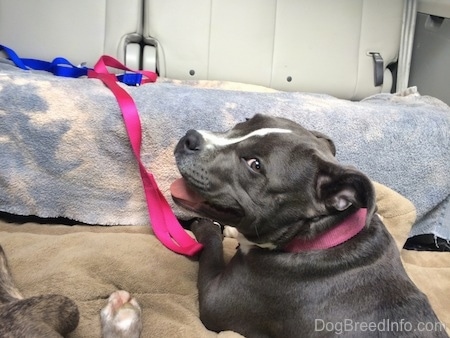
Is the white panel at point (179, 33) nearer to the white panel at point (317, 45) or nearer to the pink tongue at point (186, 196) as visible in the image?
the white panel at point (317, 45)

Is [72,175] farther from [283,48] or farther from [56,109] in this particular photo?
[283,48]

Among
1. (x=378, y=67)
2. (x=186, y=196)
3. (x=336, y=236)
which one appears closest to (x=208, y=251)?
(x=186, y=196)

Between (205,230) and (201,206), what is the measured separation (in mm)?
449

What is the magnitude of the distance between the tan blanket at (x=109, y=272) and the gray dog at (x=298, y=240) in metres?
0.21

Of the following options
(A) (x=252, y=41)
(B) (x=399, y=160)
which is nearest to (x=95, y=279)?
(B) (x=399, y=160)

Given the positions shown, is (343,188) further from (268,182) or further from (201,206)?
(201,206)

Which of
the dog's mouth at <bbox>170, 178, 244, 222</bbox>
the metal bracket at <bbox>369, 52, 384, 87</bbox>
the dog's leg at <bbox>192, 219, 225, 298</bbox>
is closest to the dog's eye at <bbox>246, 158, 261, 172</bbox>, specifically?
the dog's mouth at <bbox>170, 178, 244, 222</bbox>

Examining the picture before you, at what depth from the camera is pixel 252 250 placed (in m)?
2.01

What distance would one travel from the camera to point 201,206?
6.41 feet

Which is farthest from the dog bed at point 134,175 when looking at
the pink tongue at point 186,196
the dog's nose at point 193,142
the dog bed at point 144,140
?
the dog's nose at point 193,142

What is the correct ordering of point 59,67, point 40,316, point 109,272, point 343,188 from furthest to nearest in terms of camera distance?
point 59,67, point 109,272, point 343,188, point 40,316

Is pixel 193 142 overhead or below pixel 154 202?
overhead

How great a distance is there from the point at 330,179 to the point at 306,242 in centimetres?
24

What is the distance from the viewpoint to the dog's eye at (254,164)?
6.12ft
